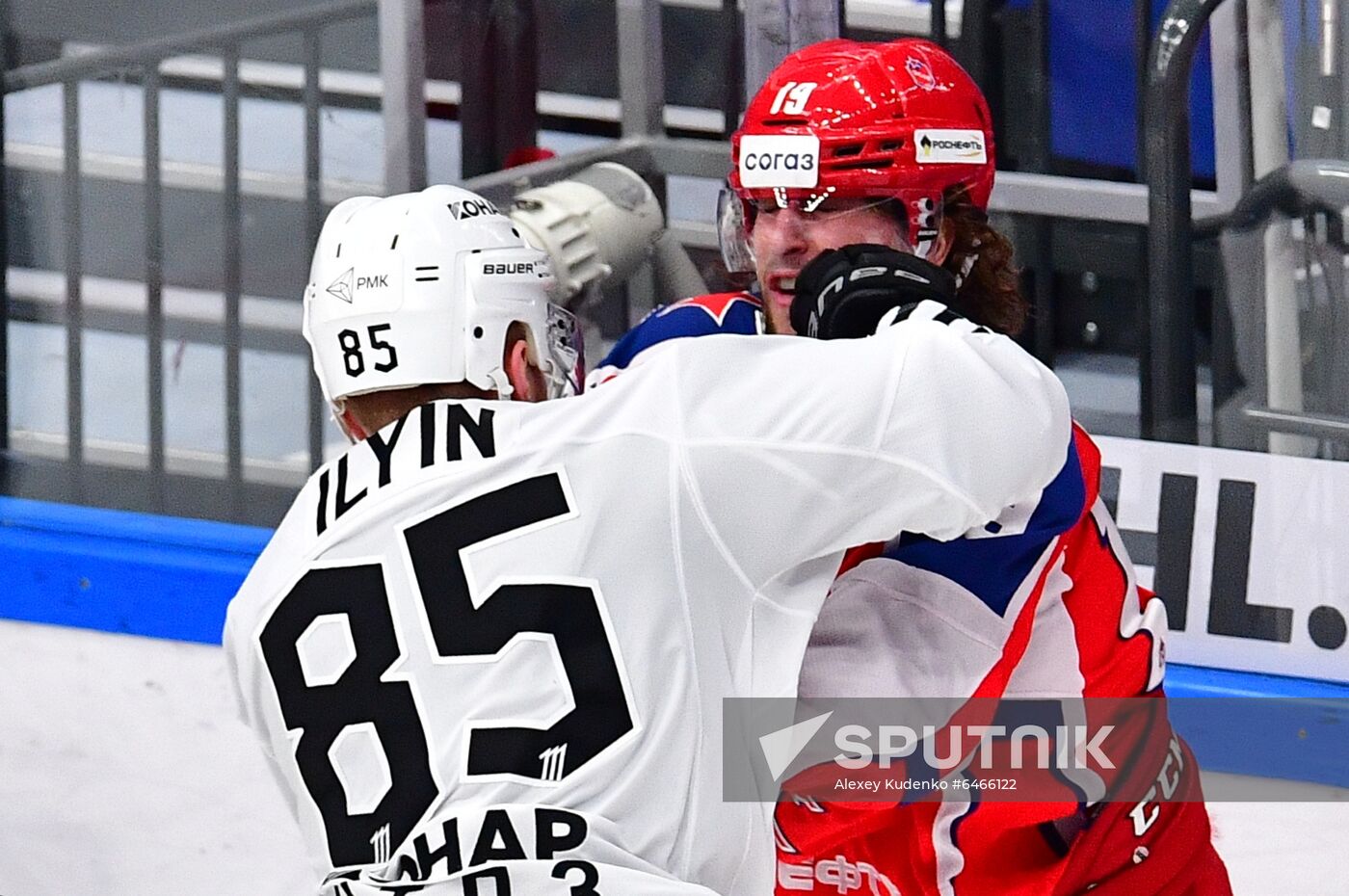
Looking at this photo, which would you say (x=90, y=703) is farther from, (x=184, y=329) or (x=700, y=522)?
(x=700, y=522)

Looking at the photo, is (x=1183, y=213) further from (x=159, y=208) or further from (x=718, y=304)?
(x=159, y=208)

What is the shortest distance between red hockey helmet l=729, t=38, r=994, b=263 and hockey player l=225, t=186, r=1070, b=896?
344mm

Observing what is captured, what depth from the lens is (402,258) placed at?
1451mm

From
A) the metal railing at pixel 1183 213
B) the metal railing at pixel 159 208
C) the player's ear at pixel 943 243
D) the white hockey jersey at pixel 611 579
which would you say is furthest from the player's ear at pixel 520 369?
the metal railing at pixel 159 208

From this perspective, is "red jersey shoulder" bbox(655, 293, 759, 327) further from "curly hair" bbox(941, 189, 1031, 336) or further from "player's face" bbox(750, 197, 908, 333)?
"curly hair" bbox(941, 189, 1031, 336)

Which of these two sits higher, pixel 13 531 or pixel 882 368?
pixel 882 368

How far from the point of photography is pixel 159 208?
8.75ft

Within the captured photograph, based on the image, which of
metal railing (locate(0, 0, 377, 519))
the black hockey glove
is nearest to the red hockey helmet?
the black hockey glove

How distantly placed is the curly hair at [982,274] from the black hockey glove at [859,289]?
270 millimetres

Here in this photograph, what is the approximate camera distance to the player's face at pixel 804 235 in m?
1.64

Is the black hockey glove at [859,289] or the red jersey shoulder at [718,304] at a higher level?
the black hockey glove at [859,289]

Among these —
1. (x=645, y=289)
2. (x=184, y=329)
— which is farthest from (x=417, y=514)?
Result: (x=184, y=329)

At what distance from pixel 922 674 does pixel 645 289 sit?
3.36 ft

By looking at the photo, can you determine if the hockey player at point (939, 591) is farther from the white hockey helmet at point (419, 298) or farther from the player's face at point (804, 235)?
the white hockey helmet at point (419, 298)
